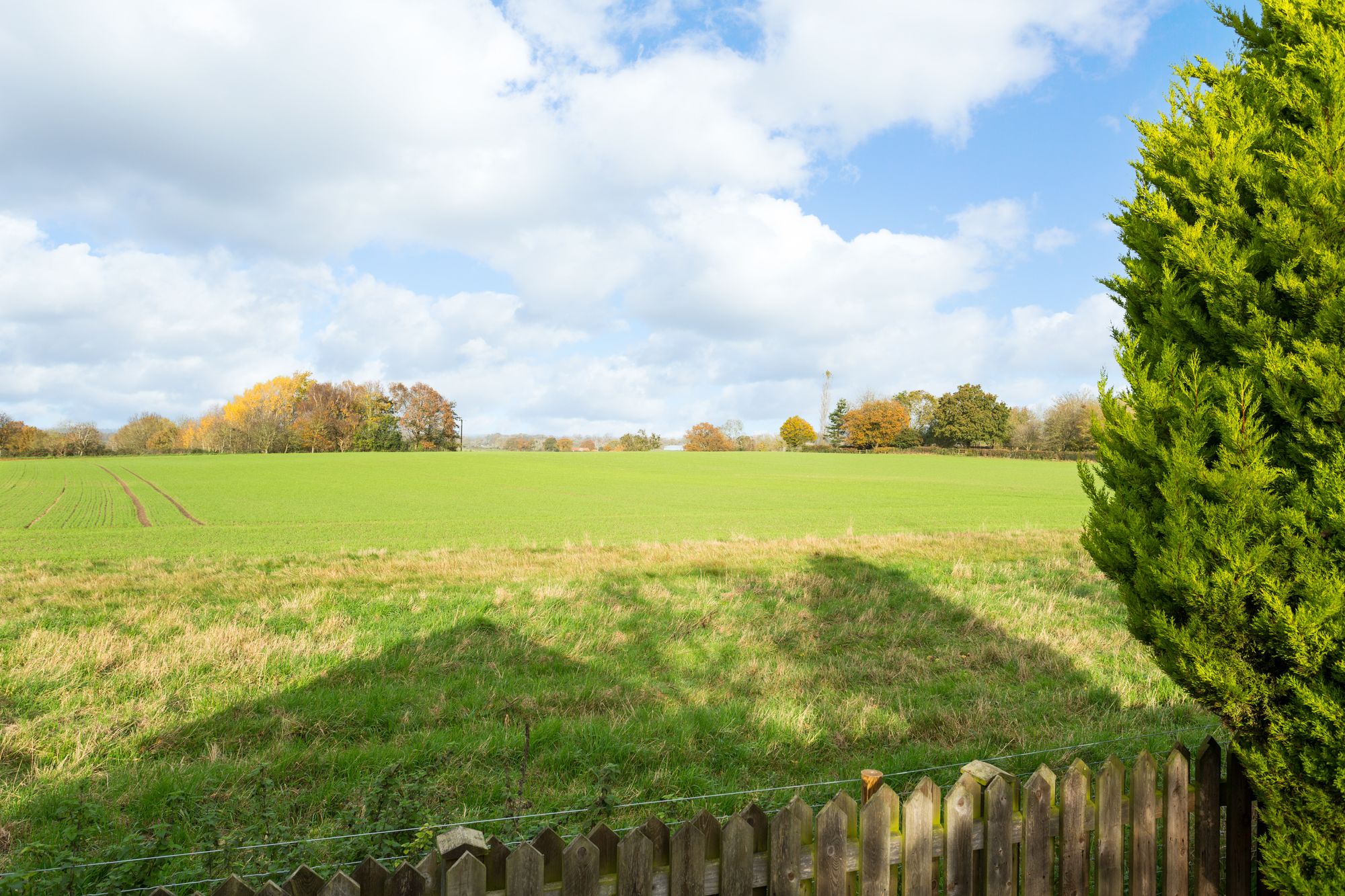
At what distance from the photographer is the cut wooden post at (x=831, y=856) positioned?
2.84 metres

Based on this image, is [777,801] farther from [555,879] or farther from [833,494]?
[833,494]

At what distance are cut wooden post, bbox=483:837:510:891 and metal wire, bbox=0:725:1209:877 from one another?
558mm

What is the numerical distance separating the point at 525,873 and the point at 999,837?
6.51ft

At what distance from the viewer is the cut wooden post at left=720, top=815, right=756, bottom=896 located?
109 inches

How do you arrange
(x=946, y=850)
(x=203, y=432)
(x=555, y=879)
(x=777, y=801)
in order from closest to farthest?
(x=555, y=879) → (x=946, y=850) → (x=777, y=801) → (x=203, y=432)

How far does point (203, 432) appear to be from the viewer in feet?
410

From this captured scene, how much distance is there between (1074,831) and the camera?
3193mm

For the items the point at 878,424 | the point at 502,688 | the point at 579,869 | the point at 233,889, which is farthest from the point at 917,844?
the point at 878,424

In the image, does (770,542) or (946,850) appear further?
(770,542)

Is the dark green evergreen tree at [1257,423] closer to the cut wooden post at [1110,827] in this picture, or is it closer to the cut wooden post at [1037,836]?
the cut wooden post at [1110,827]

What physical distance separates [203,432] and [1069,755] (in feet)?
480

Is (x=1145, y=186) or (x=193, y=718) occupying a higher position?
(x=1145, y=186)

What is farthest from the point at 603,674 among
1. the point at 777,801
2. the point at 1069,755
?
the point at 1069,755

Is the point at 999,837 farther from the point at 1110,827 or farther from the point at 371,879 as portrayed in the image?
the point at 371,879
